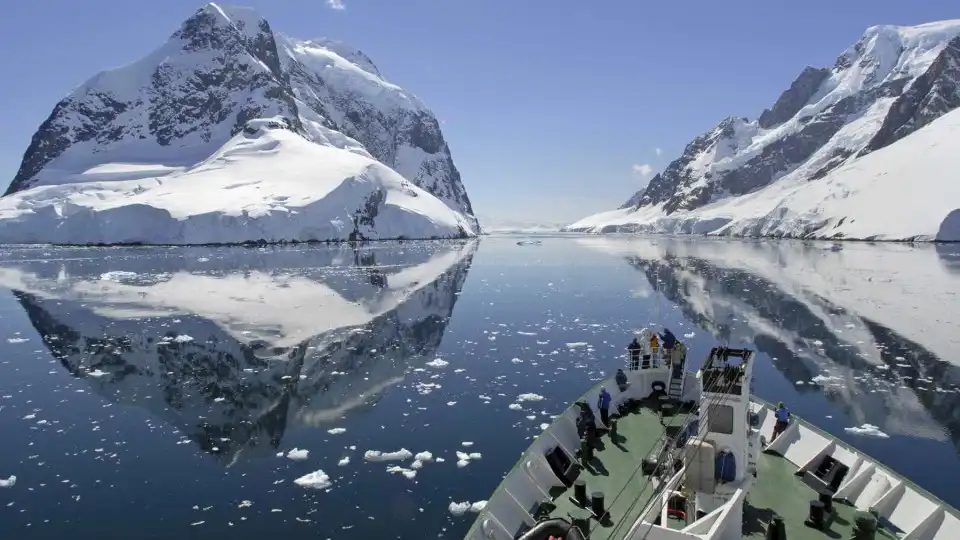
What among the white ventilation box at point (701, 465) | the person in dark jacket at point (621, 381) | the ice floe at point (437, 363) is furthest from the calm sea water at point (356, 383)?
the white ventilation box at point (701, 465)

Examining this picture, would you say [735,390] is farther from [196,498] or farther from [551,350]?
[551,350]

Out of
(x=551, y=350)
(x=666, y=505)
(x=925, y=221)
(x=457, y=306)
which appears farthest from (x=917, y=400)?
(x=925, y=221)

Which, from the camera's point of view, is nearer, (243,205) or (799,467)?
(799,467)

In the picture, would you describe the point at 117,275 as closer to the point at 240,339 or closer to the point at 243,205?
the point at 240,339

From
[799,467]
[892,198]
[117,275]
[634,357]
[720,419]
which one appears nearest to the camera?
[720,419]

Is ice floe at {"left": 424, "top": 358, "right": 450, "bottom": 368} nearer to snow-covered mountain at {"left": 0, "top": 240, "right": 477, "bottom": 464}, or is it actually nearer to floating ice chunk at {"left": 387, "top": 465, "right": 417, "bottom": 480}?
snow-covered mountain at {"left": 0, "top": 240, "right": 477, "bottom": 464}

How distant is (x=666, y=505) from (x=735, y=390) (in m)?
3.09

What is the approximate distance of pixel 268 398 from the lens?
78.6ft

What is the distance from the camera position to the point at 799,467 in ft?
49.4

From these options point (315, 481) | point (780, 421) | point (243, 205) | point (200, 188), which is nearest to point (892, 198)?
point (780, 421)

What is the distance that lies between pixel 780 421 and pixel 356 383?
56.7 ft

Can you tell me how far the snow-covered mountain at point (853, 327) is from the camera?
23.4 m

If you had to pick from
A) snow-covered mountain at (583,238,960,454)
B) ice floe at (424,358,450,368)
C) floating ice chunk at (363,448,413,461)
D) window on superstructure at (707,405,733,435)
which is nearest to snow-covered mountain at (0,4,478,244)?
snow-covered mountain at (583,238,960,454)

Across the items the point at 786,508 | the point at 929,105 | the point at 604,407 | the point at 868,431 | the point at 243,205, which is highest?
the point at 929,105
